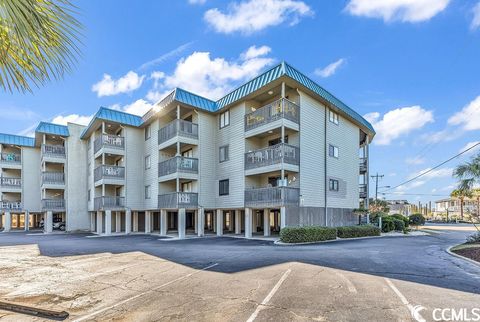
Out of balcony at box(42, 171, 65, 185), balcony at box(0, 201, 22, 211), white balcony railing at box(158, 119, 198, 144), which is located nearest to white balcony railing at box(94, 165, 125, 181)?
white balcony railing at box(158, 119, 198, 144)

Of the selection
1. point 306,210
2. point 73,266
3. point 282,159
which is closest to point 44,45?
point 73,266

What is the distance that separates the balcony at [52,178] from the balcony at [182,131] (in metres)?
17.9

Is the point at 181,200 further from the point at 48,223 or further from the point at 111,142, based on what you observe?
the point at 48,223

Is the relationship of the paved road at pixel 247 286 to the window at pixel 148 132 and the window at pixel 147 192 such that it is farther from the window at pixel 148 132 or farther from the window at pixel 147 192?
the window at pixel 148 132

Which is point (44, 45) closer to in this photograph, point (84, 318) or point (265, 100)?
point (84, 318)

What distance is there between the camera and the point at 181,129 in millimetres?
24531

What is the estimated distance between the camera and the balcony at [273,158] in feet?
66.9

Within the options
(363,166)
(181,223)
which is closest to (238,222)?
(181,223)

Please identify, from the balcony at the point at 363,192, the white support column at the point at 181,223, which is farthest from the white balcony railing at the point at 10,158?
the balcony at the point at 363,192

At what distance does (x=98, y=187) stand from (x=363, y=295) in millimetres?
31260

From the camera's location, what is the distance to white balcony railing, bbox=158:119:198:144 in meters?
24.5

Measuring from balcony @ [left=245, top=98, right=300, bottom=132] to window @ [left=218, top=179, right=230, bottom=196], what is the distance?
4.86 metres

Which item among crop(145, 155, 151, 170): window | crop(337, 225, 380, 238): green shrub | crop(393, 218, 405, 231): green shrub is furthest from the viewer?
crop(393, 218, 405, 231): green shrub

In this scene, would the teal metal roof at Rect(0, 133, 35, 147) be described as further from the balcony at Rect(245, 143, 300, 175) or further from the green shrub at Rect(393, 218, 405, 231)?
the green shrub at Rect(393, 218, 405, 231)
